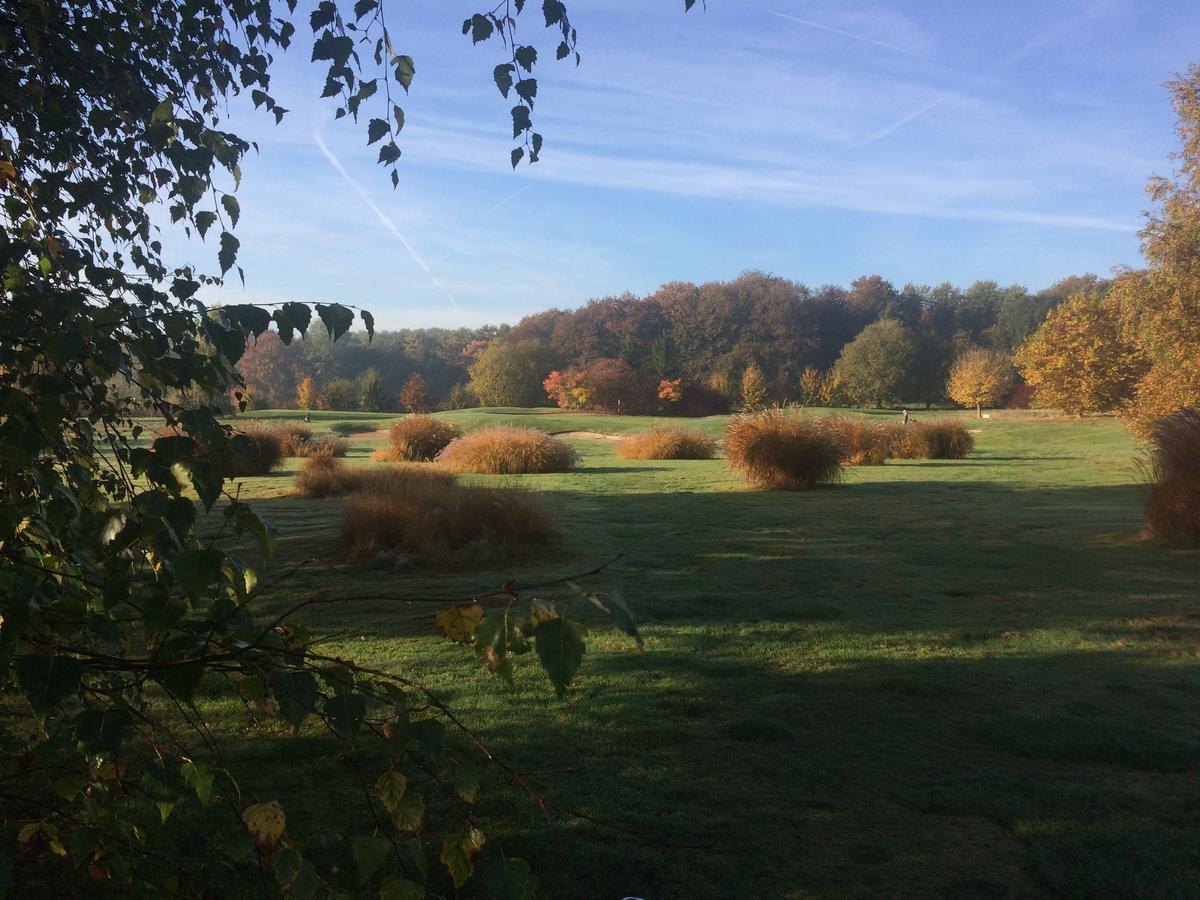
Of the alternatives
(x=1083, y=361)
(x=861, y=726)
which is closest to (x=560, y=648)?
(x=861, y=726)

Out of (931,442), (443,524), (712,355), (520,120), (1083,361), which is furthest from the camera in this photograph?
(712,355)

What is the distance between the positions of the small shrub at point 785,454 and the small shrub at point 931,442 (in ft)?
26.1

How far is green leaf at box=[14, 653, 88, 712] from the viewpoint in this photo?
1.21m

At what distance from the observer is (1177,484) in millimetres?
8180

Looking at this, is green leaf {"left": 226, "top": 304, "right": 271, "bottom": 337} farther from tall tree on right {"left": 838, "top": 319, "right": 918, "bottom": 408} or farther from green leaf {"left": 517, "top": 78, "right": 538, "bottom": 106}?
tall tree on right {"left": 838, "top": 319, "right": 918, "bottom": 408}

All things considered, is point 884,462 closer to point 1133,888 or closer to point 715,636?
point 715,636

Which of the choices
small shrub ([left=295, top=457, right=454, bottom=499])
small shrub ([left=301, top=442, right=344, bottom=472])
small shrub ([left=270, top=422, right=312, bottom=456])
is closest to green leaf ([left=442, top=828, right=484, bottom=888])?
small shrub ([left=295, top=457, right=454, bottom=499])

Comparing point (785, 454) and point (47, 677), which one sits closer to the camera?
point (47, 677)

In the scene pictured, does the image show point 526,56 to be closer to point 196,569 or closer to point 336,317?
point 336,317

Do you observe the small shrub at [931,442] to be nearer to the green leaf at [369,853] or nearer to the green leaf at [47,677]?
the green leaf at [369,853]

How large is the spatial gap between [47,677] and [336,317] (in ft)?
2.32

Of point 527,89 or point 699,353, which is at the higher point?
point 699,353

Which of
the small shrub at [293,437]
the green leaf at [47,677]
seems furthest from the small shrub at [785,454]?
the green leaf at [47,677]

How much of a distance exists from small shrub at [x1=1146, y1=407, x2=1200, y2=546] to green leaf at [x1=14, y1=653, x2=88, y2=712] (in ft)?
29.7
